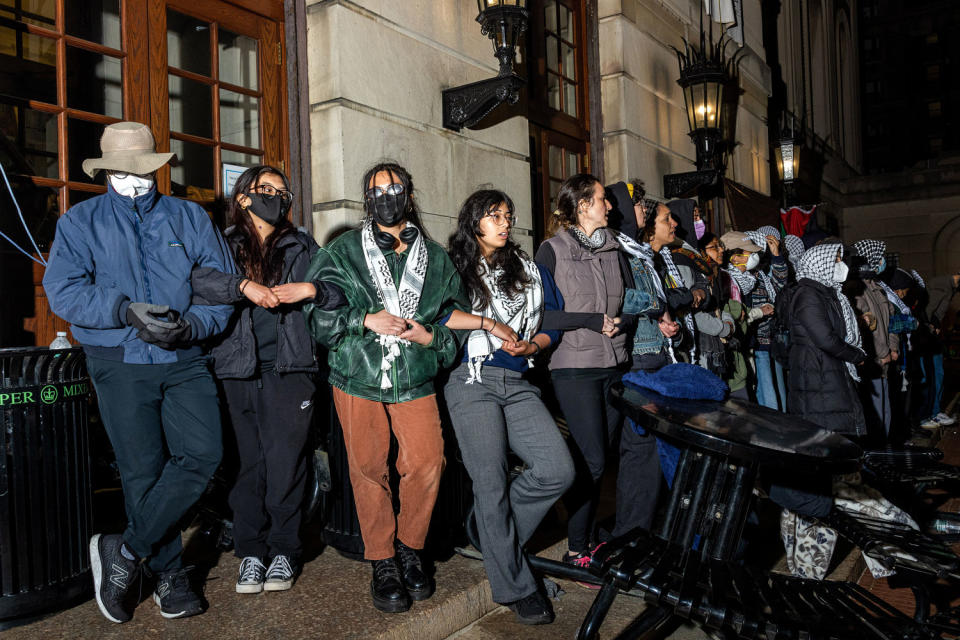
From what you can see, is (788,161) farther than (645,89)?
Yes

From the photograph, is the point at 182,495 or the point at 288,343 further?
the point at 288,343

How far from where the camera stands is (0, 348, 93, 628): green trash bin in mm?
3100

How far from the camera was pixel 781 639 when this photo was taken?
2508mm

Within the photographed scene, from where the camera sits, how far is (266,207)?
376cm

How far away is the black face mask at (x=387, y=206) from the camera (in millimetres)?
3498

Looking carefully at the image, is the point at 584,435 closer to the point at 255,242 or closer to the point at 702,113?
the point at 255,242

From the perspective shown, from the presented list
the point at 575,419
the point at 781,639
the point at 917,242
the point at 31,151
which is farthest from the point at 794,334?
the point at 917,242

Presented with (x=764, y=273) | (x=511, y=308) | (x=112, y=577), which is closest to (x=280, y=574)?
(x=112, y=577)

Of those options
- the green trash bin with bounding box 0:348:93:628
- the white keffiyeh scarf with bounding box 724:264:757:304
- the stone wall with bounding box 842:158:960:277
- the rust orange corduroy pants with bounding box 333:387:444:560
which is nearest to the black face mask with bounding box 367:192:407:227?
the rust orange corduroy pants with bounding box 333:387:444:560

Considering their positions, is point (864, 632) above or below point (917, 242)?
below

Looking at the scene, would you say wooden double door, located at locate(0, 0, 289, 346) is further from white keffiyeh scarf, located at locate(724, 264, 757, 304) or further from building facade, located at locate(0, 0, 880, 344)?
white keffiyeh scarf, located at locate(724, 264, 757, 304)

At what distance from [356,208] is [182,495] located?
2.61 metres

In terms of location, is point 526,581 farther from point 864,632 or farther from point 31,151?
point 31,151

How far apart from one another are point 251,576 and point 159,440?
0.79m
